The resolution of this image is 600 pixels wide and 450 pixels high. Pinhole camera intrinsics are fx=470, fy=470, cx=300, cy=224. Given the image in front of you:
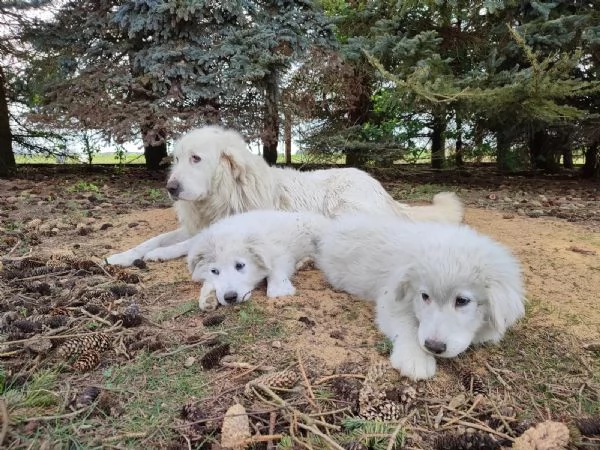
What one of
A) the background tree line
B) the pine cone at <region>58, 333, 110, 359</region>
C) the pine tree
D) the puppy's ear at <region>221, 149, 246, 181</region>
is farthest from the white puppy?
the pine tree

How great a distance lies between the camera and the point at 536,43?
744cm

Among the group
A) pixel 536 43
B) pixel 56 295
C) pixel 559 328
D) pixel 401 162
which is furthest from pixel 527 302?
pixel 401 162

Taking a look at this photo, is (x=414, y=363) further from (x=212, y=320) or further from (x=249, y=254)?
(x=249, y=254)

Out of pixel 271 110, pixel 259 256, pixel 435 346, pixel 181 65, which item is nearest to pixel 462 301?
pixel 435 346

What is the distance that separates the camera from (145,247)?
173 inches

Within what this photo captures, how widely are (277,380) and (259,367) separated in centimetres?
19

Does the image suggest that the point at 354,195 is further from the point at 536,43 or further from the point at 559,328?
the point at 536,43

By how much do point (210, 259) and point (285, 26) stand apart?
6.06 meters

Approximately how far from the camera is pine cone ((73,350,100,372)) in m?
2.24

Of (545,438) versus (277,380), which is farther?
(277,380)

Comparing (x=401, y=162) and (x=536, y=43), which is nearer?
(x=536, y=43)

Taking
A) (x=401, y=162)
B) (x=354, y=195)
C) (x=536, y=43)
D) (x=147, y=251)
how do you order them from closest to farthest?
(x=147, y=251) → (x=354, y=195) → (x=536, y=43) → (x=401, y=162)

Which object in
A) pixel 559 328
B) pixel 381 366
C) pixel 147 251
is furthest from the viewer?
pixel 147 251

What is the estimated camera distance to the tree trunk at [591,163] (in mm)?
9906
